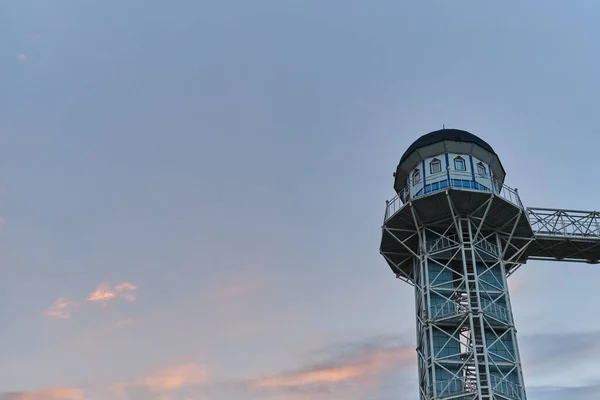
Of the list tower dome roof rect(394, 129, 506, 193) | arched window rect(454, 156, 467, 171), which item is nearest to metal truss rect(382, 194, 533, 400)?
arched window rect(454, 156, 467, 171)

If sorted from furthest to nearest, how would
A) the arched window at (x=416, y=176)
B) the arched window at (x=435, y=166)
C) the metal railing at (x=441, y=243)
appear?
the arched window at (x=416, y=176) → the arched window at (x=435, y=166) → the metal railing at (x=441, y=243)

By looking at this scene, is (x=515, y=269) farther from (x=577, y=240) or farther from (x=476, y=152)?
(x=476, y=152)

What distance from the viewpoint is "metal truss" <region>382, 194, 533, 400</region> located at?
52062 millimetres

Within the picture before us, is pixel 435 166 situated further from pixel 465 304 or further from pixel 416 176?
pixel 465 304

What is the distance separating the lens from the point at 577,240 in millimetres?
61969

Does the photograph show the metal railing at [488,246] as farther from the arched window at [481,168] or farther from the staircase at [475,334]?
the arched window at [481,168]

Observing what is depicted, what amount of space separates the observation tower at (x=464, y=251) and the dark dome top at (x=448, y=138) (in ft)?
0.39

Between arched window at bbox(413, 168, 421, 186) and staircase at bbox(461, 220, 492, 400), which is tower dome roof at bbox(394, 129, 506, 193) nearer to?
arched window at bbox(413, 168, 421, 186)

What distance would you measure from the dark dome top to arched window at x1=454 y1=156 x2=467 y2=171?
168 centimetres

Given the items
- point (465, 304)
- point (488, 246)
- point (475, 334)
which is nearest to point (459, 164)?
point (488, 246)

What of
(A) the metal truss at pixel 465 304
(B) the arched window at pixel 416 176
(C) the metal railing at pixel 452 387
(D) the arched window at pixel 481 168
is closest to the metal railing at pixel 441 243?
(A) the metal truss at pixel 465 304

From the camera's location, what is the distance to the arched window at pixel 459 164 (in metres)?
59.0

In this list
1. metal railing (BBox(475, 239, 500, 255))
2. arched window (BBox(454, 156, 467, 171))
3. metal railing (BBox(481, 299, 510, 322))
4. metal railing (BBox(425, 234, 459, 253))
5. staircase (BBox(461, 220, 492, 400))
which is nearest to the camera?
staircase (BBox(461, 220, 492, 400))

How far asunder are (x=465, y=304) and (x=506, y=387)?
24.2ft
